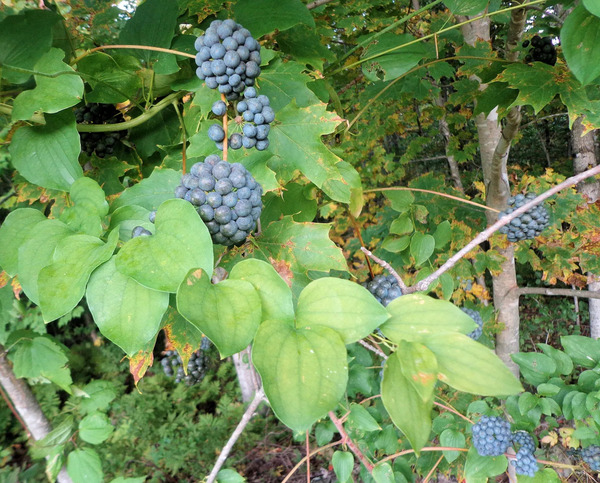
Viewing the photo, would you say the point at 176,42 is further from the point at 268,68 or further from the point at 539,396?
the point at 539,396

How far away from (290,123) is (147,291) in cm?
43

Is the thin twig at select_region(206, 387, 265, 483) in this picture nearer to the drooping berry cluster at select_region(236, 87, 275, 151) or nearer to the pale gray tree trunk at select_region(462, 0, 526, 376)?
the drooping berry cluster at select_region(236, 87, 275, 151)

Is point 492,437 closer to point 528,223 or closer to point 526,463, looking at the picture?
point 526,463

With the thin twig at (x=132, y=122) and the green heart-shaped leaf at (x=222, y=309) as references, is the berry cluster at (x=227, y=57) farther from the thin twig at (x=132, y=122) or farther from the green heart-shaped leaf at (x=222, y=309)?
the green heart-shaped leaf at (x=222, y=309)

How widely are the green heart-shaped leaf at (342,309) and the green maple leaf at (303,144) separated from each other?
304mm

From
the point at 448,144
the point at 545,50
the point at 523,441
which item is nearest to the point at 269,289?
the point at 523,441

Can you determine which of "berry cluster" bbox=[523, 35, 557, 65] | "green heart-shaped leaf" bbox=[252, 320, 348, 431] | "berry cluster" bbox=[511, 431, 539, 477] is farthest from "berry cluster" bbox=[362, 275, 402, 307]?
"berry cluster" bbox=[523, 35, 557, 65]

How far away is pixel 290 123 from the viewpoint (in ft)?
2.34

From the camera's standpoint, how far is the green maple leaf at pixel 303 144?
2.31ft

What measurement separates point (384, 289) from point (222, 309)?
22.1 inches

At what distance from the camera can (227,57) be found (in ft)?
1.84

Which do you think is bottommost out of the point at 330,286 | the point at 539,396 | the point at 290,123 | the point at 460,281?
the point at 460,281

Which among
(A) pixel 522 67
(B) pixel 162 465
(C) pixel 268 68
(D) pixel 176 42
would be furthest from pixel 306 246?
(B) pixel 162 465

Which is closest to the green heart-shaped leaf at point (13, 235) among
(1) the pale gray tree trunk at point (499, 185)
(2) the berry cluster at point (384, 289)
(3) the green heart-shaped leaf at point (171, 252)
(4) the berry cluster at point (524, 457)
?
(3) the green heart-shaped leaf at point (171, 252)
